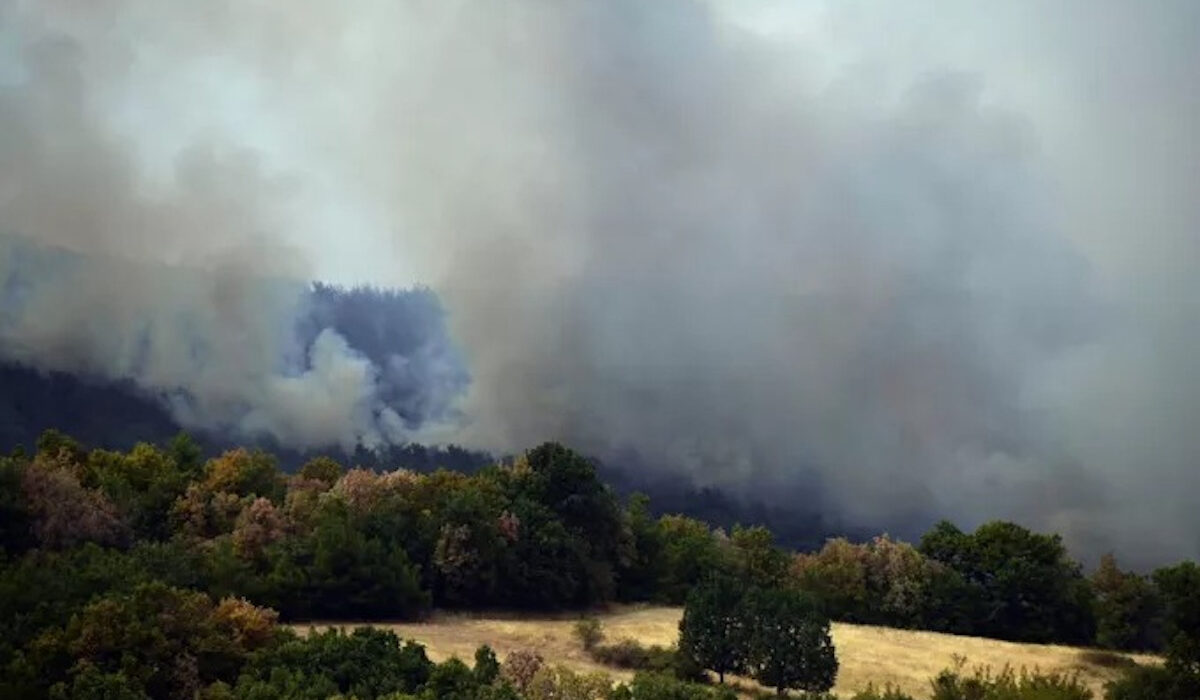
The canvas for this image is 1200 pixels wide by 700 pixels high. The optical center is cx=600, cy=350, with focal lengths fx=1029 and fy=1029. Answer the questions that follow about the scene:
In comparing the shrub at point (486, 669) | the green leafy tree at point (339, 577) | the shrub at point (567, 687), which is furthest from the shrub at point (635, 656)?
the shrub at point (567, 687)

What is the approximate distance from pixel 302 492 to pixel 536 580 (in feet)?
41.2

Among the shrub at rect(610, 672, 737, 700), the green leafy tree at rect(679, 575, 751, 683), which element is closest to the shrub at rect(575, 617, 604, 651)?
the green leafy tree at rect(679, 575, 751, 683)

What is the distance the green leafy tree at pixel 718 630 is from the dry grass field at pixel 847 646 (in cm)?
290

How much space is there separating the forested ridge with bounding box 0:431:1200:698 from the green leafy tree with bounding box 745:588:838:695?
0.36m

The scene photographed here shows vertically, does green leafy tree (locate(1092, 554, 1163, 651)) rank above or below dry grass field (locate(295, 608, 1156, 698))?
above

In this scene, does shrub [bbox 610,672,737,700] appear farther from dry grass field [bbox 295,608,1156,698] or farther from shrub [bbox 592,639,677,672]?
shrub [bbox 592,639,677,672]

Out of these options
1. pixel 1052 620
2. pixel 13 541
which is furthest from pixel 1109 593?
pixel 13 541

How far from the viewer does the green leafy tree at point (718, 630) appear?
36594 millimetres

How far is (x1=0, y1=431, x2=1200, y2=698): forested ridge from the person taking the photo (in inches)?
1005

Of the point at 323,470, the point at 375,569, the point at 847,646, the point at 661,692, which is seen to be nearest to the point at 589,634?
the point at 375,569

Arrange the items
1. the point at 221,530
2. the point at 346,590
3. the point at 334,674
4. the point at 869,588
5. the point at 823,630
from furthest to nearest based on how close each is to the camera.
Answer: the point at 869,588
the point at 221,530
the point at 346,590
the point at 823,630
the point at 334,674

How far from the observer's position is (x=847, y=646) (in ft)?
152

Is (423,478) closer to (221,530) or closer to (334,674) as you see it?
(221,530)

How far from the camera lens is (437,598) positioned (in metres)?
49.0
